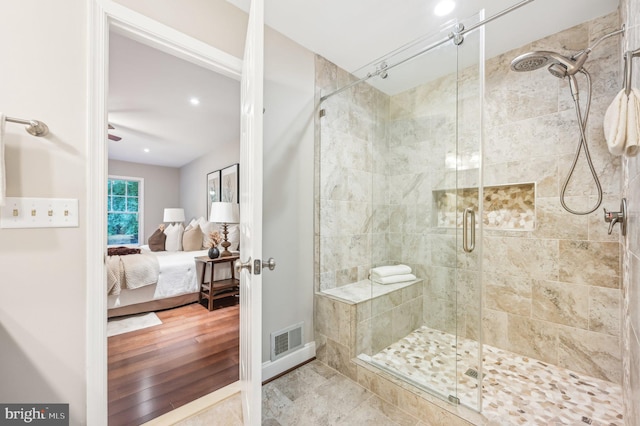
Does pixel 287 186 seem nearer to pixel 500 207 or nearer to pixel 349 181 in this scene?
pixel 349 181

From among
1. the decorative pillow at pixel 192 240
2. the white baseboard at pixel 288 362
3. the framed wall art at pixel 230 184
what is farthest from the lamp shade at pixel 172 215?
the white baseboard at pixel 288 362

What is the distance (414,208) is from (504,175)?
81 centimetres

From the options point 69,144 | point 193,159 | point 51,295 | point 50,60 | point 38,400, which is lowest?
point 38,400

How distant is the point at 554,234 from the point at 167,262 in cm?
395

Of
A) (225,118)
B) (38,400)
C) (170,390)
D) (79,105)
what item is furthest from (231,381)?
(225,118)

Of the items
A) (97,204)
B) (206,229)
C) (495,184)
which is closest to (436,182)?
(495,184)

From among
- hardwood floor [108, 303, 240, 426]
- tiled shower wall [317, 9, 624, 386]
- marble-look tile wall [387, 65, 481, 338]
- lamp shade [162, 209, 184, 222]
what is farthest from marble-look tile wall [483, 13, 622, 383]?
lamp shade [162, 209, 184, 222]

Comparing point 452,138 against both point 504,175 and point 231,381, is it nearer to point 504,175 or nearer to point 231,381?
point 504,175

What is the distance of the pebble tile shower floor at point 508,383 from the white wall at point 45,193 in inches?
66.0

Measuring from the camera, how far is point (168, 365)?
1.99 metres

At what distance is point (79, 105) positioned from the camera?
1139mm

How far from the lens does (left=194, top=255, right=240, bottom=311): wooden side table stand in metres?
3.23
